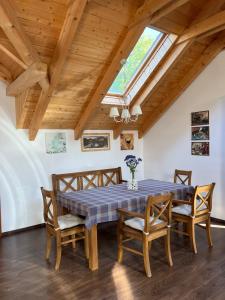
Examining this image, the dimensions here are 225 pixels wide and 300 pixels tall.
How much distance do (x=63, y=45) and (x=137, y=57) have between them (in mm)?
1698

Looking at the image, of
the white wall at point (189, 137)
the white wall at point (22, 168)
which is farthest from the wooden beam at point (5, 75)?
the white wall at point (189, 137)

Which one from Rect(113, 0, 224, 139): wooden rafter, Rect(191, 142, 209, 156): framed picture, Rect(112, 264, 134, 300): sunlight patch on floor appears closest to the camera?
Rect(112, 264, 134, 300): sunlight patch on floor

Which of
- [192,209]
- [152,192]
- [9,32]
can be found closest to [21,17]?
[9,32]

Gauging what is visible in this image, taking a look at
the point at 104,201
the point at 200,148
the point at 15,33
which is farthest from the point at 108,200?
the point at 200,148

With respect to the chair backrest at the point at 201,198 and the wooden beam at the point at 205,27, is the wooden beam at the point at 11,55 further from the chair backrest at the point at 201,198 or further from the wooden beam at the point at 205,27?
the chair backrest at the point at 201,198

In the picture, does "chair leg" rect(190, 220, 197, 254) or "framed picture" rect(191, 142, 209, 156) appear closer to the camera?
"chair leg" rect(190, 220, 197, 254)

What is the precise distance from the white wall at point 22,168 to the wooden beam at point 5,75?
0.43 feet

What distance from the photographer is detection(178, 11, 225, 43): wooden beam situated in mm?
3398

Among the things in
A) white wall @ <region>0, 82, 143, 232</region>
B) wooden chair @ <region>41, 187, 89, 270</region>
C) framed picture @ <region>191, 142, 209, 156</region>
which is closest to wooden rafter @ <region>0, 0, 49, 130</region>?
white wall @ <region>0, 82, 143, 232</region>

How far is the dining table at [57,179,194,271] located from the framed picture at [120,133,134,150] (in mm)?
1850

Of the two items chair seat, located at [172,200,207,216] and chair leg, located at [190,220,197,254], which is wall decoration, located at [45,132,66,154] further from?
chair leg, located at [190,220,197,254]

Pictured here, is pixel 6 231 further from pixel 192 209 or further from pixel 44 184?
pixel 192 209

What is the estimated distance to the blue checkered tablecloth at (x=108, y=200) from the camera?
304 cm

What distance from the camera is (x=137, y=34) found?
3393mm
